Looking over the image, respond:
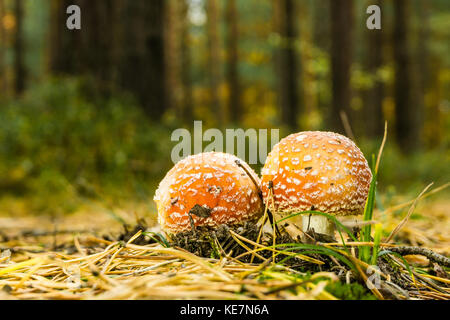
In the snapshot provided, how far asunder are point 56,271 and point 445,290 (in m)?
1.54

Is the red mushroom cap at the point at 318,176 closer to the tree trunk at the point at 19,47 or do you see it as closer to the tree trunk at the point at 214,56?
the tree trunk at the point at 214,56

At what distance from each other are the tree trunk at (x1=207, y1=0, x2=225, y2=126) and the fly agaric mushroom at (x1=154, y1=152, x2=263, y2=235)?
1357 centimetres

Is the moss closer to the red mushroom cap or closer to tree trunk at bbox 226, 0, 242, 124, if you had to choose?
the red mushroom cap

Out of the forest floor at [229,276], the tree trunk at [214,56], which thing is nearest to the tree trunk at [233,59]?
the tree trunk at [214,56]

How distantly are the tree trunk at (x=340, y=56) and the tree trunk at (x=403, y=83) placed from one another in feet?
16.6

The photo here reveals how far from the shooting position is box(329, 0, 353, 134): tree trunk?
6.17 metres

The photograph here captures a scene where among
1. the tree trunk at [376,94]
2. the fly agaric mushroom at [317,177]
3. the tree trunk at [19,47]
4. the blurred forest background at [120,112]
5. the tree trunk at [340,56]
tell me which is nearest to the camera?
the fly agaric mushroom at [317,177]

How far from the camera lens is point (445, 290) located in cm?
149

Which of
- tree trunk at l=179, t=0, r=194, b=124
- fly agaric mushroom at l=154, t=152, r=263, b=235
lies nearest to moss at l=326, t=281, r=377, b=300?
fly agaric mushroom at l=154, t=152, r=263, b=235

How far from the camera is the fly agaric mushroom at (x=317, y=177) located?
169 centimetres

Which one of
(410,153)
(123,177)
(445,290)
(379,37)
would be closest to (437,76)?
(379,37)

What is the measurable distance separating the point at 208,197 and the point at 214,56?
47.9 ft

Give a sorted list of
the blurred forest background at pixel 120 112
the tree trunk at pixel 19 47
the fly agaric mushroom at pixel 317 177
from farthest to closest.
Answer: the tree trunk at pixel 19 47 → the blurred forest background at pixel 120 112 → the fly agaric mushroom at pixel 317 177

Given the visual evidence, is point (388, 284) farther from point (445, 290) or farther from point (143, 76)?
point (143, 76)
